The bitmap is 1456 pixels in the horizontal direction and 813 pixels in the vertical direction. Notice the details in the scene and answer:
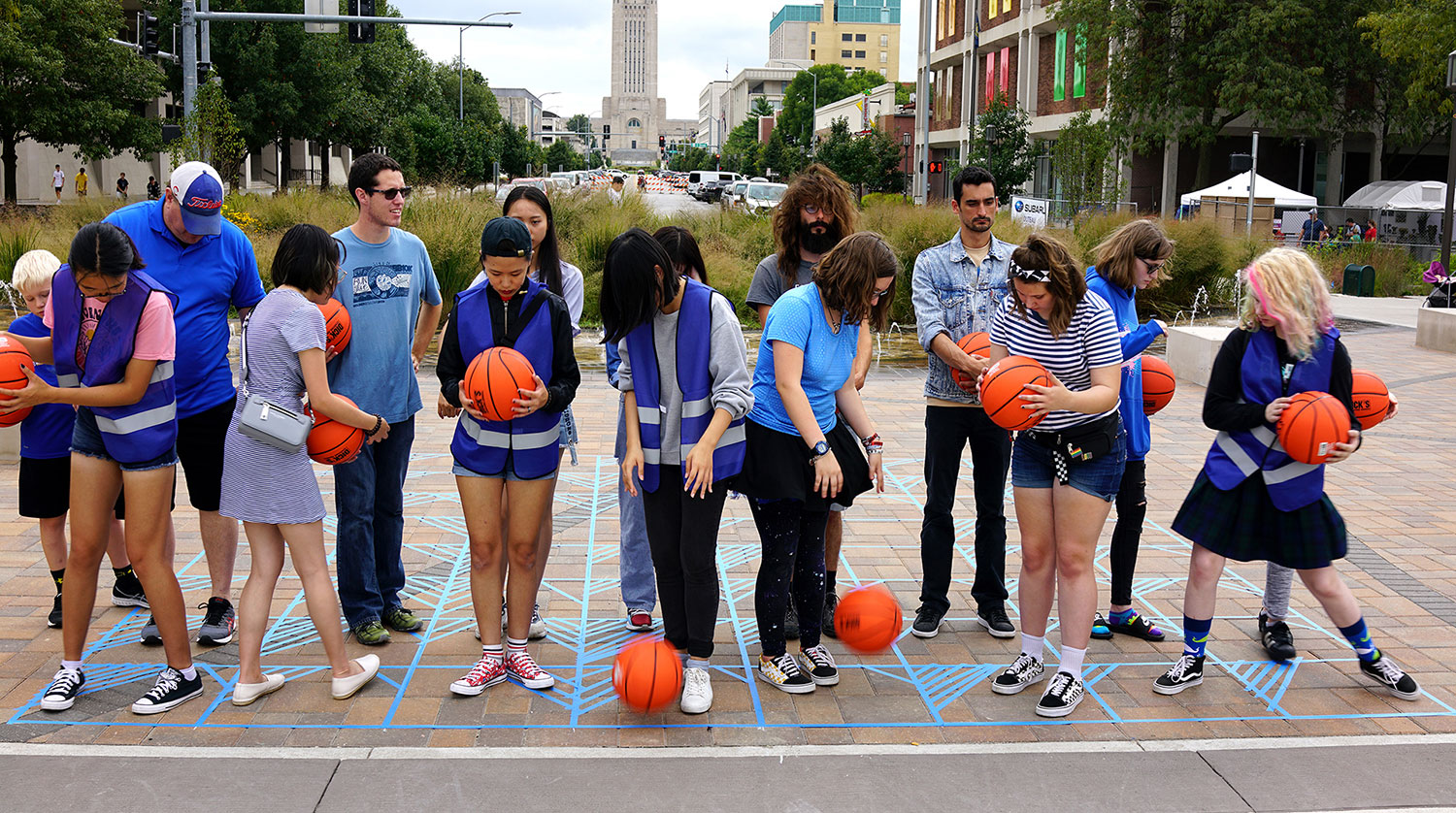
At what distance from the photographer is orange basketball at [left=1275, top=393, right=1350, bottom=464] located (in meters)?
4.39

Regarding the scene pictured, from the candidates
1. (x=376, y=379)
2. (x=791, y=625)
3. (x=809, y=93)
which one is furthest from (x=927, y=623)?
(x=809, y=93)

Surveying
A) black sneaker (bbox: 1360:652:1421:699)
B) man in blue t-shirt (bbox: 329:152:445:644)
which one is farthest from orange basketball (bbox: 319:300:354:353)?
black sneaker (bbox: 1360:652:1421:699)

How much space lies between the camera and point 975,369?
5031mm

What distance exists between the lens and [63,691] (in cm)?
446

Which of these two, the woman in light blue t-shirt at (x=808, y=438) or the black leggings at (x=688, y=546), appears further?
the woman in light blue t-shirt at (x=808, y=438)

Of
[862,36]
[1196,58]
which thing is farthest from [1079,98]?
[862,36]

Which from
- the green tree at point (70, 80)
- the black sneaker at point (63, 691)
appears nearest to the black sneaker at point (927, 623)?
the black sneaker at point (63, 691)

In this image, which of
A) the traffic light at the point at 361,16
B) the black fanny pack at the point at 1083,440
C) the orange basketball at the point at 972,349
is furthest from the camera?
the traffic light at the point at 361,16

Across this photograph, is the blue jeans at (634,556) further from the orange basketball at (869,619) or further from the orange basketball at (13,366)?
the orange basketball at (13,366)

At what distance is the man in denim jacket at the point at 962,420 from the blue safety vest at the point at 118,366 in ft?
10.3

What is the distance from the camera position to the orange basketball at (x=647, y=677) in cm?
437

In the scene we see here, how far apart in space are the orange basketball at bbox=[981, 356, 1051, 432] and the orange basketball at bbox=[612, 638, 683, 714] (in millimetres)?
1512

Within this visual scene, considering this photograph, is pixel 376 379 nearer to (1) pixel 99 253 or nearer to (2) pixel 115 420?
(2) pixel 115 420

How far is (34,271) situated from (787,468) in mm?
3344
